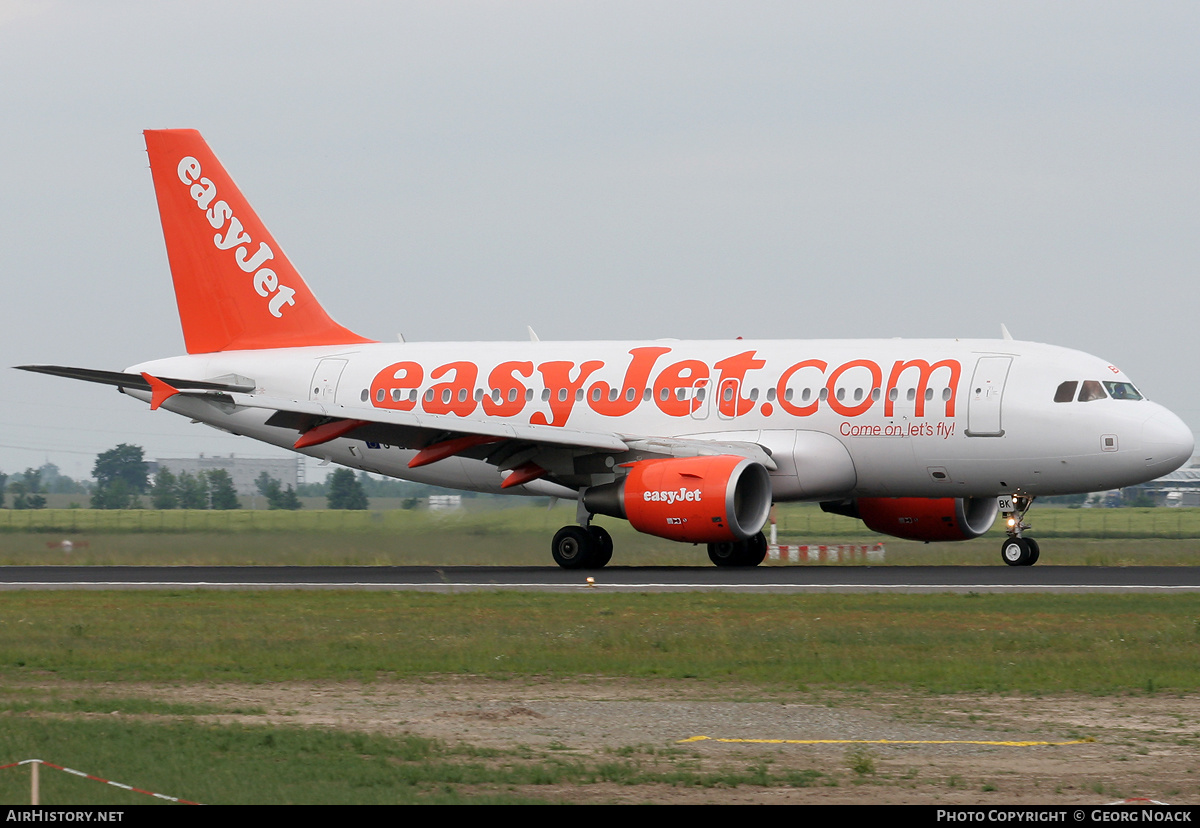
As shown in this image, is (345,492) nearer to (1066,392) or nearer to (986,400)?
(986,400)

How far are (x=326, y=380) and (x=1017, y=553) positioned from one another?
575 inches

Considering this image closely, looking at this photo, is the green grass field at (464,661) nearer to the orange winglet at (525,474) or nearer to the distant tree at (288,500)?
the orange winglet at (525,474)

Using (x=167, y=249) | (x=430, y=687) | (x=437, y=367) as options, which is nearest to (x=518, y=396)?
(x=437, y=367)

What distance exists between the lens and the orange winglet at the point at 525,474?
30.0m

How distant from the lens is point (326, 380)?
34.0m

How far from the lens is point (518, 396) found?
105ft

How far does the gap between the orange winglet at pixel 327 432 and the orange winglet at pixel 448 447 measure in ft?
4.53

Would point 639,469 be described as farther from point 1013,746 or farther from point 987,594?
point 1013,746

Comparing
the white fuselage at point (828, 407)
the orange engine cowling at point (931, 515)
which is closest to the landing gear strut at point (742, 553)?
the white fuselage at point (828, 407)

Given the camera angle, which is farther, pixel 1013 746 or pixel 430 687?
pixel 430 687

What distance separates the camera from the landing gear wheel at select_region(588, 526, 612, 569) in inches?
1158

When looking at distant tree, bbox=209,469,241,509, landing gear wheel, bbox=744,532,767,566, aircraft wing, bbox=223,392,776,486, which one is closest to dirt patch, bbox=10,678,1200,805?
aircraft wing, bbox=223,392,776,486

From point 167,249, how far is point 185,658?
21346mm

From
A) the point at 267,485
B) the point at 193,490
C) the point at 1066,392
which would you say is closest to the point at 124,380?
the point at 1066,392
